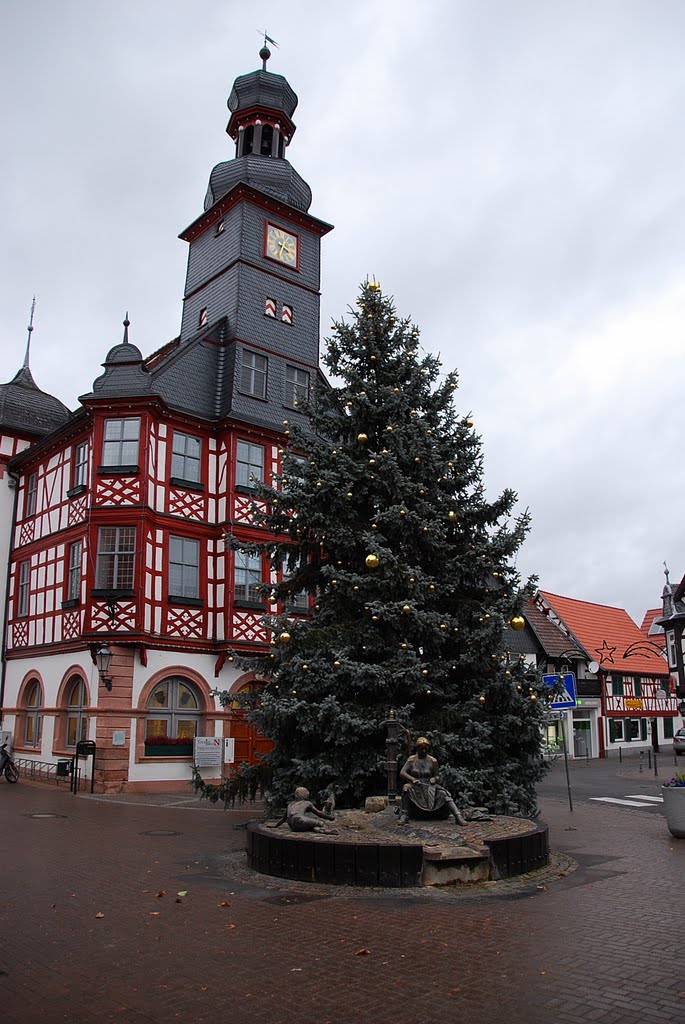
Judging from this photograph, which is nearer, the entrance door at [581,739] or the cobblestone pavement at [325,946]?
the cobblestone pavement at [325,946]

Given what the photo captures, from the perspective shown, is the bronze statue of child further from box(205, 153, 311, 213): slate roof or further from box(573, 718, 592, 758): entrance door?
box(573, 718, 592, 758): entrance door

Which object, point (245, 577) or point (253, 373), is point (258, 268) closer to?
point (253, 373)

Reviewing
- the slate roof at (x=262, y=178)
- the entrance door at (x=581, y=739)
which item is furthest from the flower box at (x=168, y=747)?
the entrance door at (x=581, y=739)

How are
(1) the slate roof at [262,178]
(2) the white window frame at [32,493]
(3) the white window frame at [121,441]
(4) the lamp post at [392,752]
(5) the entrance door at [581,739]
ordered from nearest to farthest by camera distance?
(4) the lamp post at [392,752], (3) the white window frame at [121,441], (2) the white window frame at [32,493], (1) the slate roof at [262,178], (5) the entrance door at [581,739]

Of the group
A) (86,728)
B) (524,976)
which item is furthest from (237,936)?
(86,728)

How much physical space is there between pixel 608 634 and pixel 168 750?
33.5m

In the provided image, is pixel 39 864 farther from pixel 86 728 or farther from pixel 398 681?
pixel 86 728

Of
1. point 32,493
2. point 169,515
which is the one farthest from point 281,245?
point 32,493

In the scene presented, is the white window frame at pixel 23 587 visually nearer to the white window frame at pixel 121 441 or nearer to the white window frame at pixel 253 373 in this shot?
the white window frame at pixel 121 441

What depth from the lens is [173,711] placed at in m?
24.5

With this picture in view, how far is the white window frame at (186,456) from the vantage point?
2597 centimetres

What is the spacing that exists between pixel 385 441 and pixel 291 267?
17.4m

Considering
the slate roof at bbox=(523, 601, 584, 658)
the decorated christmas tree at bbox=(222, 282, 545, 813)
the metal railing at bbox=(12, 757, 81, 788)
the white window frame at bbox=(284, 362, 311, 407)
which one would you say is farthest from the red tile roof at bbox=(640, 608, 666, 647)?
the decorated christmas tree at bbox=(222, 282, 545, 813)

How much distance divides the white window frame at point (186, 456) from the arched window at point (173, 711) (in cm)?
613
